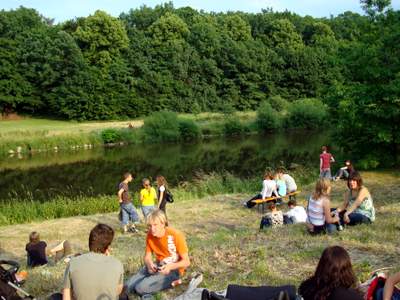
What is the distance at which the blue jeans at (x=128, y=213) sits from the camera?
14.8 meters

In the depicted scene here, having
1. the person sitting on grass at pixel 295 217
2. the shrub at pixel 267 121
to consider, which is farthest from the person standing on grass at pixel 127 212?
the shrub at pixel 267 121

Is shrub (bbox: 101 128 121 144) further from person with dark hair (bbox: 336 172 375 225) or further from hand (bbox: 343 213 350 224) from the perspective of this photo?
hand (bbox: 343 213 350 224)

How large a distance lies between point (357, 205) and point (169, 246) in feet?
15.0

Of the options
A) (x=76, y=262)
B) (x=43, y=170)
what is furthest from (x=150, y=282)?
(x=43, y=170)

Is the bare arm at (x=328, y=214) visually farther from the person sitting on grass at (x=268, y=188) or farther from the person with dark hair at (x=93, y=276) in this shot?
the person sitting on grass at (x=268, y=188)

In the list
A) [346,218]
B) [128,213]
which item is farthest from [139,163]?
[346,218]

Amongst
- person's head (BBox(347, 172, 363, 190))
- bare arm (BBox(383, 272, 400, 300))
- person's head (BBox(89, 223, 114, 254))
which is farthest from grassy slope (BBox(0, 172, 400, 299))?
bare arm (BBox(383, 272, 400, 300))

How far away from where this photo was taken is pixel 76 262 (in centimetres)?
530

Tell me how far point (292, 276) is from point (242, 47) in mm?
76262

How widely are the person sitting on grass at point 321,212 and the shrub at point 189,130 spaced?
45.2m

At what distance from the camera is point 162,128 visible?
53688 mm

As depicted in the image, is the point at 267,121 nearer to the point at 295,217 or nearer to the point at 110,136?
the point at 110,136

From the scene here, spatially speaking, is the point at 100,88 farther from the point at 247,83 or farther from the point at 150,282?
the point at 150,282

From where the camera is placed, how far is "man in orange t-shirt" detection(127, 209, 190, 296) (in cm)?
658
